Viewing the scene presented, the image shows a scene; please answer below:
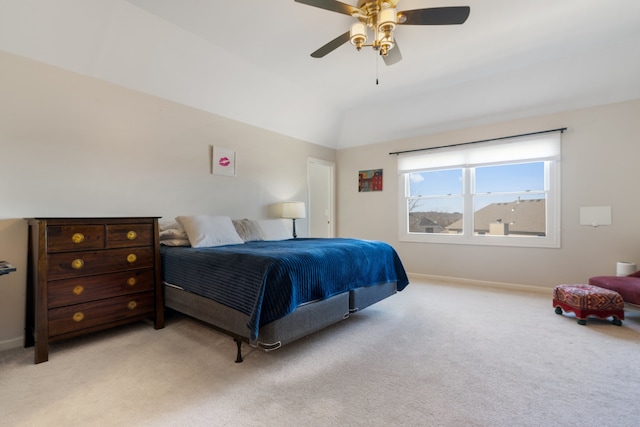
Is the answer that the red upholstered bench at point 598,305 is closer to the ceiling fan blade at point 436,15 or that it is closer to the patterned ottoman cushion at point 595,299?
the patterned ottoman cushion at point 595,299

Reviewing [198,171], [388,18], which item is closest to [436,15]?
[388,18]

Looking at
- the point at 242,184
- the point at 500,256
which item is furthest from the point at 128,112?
the point at 500,256

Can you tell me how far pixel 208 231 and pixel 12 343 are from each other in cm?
171

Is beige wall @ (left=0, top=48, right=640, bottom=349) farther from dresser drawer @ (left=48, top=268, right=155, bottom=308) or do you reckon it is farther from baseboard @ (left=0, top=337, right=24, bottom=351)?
Result: dresser drawer @ (left=48, top=268, right=155, bottom=308)

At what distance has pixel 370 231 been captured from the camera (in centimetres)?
539

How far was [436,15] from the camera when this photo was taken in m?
2.03

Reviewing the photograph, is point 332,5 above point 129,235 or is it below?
above

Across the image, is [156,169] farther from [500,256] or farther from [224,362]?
[500,256]

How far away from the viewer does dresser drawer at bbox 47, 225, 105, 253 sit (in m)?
2.11

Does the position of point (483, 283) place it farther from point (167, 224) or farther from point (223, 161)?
point (167, 224)

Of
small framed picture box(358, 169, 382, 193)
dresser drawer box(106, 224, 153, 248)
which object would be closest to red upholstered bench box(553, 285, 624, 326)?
small framed picture box(358, 169, 382, 193)

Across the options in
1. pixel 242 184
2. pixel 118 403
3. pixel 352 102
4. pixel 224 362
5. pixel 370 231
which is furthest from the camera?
pixel 370 231

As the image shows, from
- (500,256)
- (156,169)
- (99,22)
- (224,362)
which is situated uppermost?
(99,22)

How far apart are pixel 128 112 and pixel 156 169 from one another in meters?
0.62
